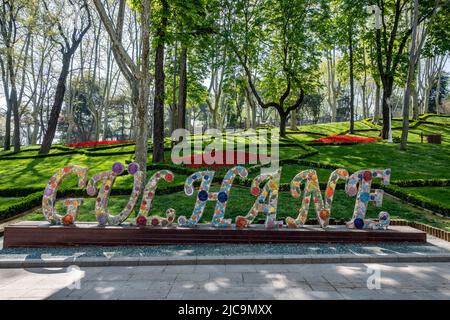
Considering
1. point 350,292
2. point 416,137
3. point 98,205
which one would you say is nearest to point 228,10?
point 416,137

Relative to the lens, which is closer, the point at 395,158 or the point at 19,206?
the point at 19,206

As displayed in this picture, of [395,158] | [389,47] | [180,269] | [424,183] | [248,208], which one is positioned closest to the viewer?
[180,269]

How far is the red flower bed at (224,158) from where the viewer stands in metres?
17.3

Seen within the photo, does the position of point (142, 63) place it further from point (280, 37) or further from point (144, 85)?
point (280, 37)

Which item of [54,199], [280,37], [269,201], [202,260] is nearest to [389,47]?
[280,37]

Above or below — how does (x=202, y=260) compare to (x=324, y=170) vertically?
below

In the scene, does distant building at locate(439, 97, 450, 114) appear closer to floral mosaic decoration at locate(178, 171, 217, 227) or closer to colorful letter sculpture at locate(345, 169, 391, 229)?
colorful letter sculpture at locate(345, 169, 391, 229)

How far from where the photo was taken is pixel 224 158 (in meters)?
18.8

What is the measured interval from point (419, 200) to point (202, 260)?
9.09m

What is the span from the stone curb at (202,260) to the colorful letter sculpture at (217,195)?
1529mm

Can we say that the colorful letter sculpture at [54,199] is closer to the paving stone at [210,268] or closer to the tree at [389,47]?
the paving stone at [210,268]

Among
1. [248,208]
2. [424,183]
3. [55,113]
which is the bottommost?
[248,208]

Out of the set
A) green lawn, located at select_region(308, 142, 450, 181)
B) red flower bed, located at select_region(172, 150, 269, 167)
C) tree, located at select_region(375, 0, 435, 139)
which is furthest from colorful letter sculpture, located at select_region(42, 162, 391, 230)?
tree, located at select_region(375, 0, 435, 139)

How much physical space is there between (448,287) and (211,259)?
4.80m
